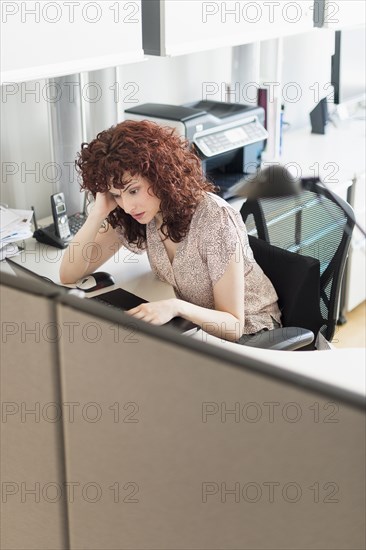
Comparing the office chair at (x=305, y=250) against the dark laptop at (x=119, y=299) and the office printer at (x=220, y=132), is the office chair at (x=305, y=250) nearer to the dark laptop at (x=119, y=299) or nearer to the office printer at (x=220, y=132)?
the dark laptop at (x=119, y=299)

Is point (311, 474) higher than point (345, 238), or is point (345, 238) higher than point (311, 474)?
point (311, 474)

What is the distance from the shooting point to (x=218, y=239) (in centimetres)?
208

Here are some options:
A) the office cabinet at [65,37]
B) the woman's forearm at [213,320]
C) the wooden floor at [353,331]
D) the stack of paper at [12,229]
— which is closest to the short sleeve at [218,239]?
the woman's forearm at [213,320]

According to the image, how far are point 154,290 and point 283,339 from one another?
45cm

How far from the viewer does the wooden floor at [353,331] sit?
3359 mm

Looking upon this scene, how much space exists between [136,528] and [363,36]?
317cm

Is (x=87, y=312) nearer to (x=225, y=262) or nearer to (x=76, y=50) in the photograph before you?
(x=225, y=262)

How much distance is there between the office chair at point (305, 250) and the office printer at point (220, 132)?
1.37 feet

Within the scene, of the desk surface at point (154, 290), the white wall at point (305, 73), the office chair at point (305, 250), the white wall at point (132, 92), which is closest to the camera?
the desk surface at point (154, 290)

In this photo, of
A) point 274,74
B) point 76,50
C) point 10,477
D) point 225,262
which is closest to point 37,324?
point 10,477

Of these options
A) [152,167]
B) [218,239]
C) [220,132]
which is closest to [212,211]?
[218,239]

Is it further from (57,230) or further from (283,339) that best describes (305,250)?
Answer: (57,230)

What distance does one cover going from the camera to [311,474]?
0.74 m

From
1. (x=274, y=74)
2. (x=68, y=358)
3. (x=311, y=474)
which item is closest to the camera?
(x=311, y=474)
